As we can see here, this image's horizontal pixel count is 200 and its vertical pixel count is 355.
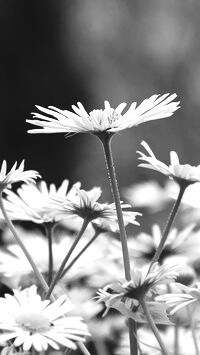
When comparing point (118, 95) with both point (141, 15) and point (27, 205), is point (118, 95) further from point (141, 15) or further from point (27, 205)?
point (27, 205)

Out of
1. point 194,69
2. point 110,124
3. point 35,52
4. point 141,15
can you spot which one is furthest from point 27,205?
point 141,15

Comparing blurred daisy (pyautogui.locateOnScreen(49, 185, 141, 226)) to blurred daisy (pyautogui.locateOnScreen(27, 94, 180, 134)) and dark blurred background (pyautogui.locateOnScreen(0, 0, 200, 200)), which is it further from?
dark blurred background (pyautogui.locateOnScreen(0, 0, 200, 200))

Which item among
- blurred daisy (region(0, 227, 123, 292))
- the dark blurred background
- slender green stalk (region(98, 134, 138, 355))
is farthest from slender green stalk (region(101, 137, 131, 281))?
the dark blurred background

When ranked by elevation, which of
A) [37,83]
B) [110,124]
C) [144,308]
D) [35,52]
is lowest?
[144,308]

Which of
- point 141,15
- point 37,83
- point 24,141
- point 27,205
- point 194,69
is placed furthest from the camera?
point 141,15

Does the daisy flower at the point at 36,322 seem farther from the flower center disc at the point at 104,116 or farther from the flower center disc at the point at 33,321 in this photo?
the flower center disc at the point at 104,116

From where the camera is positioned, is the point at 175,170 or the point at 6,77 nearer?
the point at 175,170

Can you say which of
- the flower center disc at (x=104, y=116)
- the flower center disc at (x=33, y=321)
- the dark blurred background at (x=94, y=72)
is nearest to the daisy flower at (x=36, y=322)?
the flower center disc at (x=33, y=321)

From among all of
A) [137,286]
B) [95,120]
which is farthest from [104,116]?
[137,286]
